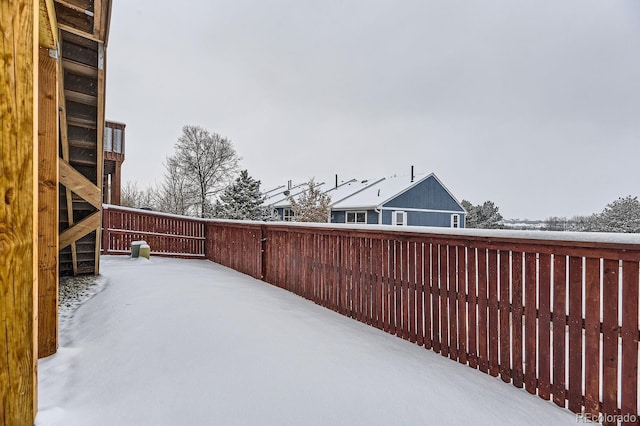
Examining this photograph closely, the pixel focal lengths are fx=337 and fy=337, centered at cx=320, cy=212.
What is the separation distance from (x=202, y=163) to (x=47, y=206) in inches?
1003

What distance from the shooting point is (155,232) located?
8.91 metres

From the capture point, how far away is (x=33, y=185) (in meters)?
1.52

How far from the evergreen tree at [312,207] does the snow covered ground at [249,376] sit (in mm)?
17047

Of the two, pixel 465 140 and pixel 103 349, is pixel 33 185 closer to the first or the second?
pixel 103 349

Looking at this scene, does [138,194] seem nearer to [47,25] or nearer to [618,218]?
[47,25]

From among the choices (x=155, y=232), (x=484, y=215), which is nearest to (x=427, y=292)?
(x=155, y=232)

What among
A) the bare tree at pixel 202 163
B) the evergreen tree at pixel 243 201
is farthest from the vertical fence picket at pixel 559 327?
the bare tree at pixel 202 163

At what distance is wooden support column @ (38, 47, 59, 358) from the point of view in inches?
98.0

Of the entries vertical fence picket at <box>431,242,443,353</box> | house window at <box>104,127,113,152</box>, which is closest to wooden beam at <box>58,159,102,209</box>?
vertical fence picket at <box>431,242,443,353</box>

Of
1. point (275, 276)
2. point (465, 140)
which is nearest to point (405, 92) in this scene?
point (465, 140)

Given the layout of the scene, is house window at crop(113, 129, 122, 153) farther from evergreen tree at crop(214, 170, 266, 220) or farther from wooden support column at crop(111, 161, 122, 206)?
evergreen tree at crop(214, 170, 266, 220)

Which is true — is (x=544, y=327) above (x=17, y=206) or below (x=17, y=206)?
below

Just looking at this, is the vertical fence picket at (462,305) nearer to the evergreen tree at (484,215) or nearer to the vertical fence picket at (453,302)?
the vertical fence picket at (453,302)

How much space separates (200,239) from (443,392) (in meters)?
7.91
